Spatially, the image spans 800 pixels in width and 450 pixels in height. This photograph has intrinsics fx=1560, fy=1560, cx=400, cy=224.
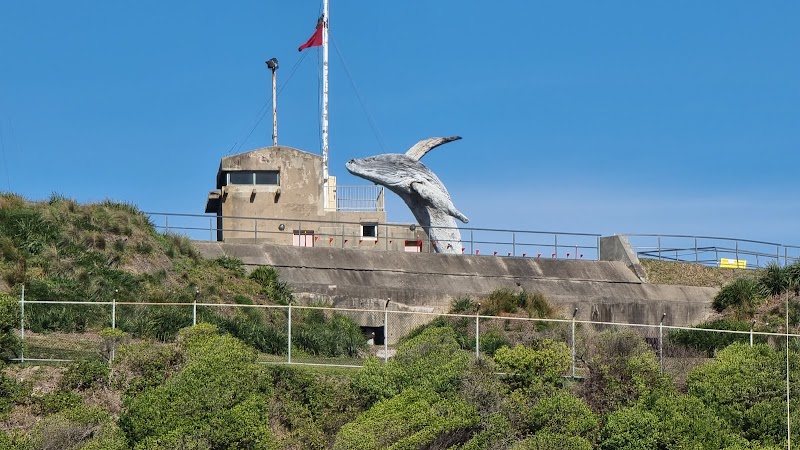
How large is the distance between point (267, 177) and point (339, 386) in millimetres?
23882

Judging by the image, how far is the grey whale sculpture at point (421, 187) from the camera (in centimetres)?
4612

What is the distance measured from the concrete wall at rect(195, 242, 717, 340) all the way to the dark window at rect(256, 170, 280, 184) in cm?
1023

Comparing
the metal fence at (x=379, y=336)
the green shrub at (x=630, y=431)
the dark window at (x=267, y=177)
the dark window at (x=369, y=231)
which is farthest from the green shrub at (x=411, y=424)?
the dark window at (x=267, y=177)

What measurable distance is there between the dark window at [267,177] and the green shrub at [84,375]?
24573mm

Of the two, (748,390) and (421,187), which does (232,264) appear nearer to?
(421,187)

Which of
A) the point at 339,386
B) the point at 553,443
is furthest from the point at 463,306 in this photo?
the point at 553,443

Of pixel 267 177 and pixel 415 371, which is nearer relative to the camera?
pixel 415 371

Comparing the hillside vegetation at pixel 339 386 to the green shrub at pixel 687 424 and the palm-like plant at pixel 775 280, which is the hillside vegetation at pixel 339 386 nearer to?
the green shrub at pixel 687 424

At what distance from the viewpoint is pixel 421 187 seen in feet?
152

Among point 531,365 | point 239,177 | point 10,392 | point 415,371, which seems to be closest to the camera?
point 10,392

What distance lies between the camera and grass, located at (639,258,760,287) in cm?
4662

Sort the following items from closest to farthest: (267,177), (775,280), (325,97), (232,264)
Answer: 1. (232,264)
2. (775,280)
3. (267,177)
4. (325,97)

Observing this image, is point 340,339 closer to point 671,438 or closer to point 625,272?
point 671,438

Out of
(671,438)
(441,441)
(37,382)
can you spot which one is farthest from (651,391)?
(37,382)
